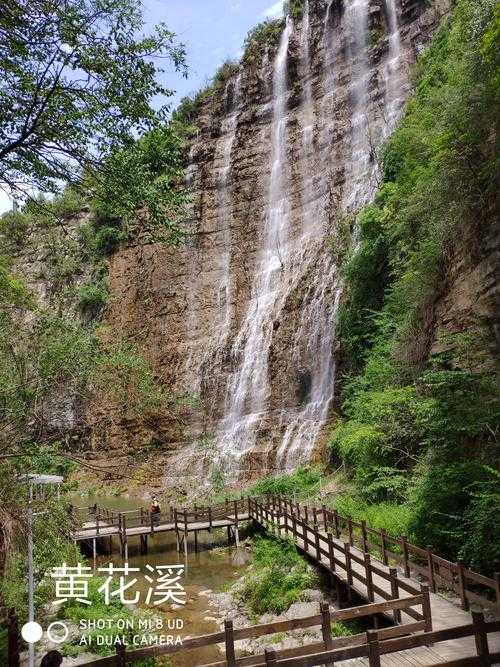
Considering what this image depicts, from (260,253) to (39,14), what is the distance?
27256mm

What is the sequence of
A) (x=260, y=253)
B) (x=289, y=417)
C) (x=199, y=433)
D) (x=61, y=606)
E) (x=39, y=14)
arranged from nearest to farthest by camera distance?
(x=39, y=14), (x=61, y=606), (x=289, y=417), (x=199, y=433), (x=260, y=253)

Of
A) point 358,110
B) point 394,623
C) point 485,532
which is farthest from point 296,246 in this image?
point 394,623

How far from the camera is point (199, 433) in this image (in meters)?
30.5

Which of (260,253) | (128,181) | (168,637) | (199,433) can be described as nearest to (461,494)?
(168,637)

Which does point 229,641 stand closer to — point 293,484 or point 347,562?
point 347,562

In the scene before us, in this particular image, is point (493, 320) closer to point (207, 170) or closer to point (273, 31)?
point (207, 170)

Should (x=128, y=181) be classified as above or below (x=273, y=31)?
below

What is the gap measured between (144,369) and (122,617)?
4.75m

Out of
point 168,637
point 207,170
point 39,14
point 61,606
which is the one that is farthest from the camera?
point 207,170

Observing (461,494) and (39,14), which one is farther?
(461,494)

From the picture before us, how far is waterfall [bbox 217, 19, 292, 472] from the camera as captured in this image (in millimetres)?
27422

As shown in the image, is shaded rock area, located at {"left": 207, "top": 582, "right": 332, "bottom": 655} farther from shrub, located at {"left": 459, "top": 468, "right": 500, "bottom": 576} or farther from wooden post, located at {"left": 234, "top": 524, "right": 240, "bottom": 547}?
wooden post, located at {"left": 234, "top": 524, "right": 240, "bottom": 547}

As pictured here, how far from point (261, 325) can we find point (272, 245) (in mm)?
6207

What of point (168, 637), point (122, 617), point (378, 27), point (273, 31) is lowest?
point (168, 637)
